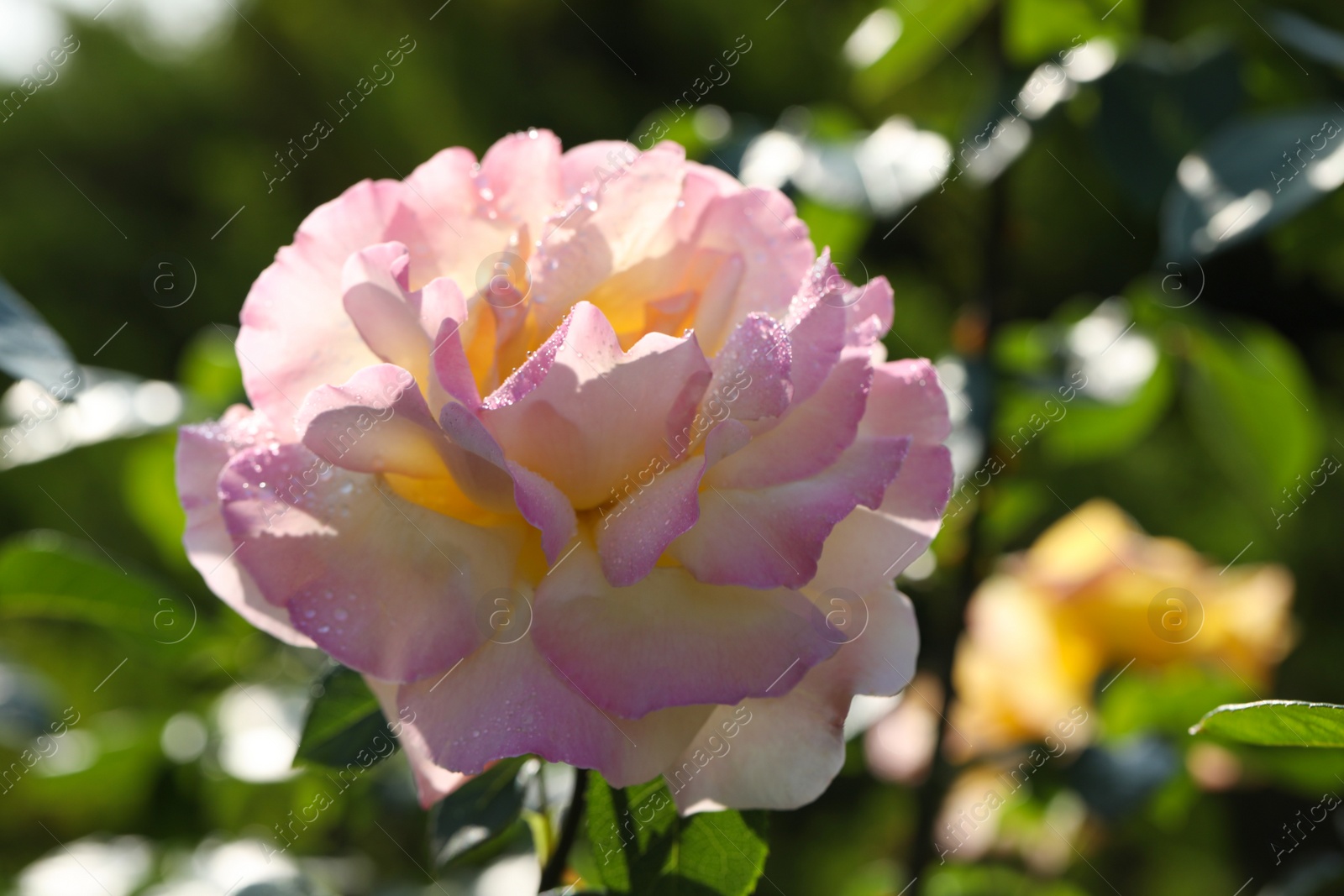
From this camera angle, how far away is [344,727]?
1.45 feet

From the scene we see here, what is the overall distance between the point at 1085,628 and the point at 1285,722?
736mm

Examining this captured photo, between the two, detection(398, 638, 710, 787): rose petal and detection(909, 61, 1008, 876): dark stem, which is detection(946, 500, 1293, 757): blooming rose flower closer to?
detection(909, 61, 1008, 876): dark stem

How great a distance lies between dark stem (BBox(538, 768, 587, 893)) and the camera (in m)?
0.41

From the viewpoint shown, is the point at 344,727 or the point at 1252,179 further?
the point at 1252,179

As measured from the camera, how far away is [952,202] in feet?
4.06

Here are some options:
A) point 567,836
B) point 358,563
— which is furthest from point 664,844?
point 358,563

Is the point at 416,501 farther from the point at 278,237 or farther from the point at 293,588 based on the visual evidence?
the point at 278,237

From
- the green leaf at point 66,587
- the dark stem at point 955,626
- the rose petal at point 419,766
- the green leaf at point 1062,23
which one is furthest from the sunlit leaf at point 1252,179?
the green leaf at point 66,587

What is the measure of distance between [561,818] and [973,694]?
68 centimetres

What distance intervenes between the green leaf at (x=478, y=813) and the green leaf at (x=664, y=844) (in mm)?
53

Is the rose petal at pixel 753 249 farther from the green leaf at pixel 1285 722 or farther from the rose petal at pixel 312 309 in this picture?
the green leaf at pixel 1285 722

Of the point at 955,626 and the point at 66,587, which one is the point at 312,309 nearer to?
the point at 66,587

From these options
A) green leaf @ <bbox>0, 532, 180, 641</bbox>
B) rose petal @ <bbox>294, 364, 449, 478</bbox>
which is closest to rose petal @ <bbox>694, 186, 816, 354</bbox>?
rose petal @ <bbox>294, 364, 449, 478</bbox>

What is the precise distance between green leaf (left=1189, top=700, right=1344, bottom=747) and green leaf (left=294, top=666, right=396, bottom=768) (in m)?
0.33
